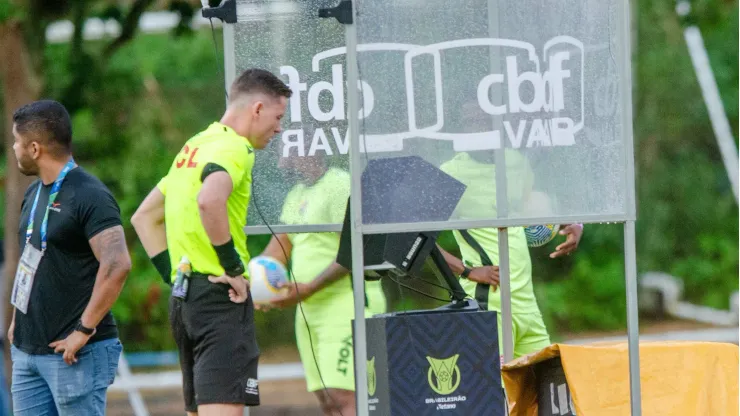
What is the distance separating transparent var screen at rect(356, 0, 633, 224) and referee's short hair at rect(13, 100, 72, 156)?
1665mm

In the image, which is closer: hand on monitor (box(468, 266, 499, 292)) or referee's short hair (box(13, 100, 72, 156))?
referee's short hair (box(13, 100, 72, 156))

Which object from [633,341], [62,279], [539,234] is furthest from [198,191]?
[539,234]

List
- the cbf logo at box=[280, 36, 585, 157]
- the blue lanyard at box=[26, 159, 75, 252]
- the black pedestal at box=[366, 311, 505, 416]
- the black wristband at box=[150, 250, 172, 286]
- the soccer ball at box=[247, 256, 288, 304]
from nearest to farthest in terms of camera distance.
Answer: the cbf logo at box=[280, 36, 585, 157] → the black pedestal at box=[366, 311, 505, 416] → the blue lanyard at box=[26, 159, 75, 252] → the black wristband at box=[150, 250, 172, 286] → the soccer ball at box=[247, 256, 288, 304]

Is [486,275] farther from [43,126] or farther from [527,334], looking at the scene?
[43,126]

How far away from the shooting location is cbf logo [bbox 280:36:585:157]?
15.5 feet

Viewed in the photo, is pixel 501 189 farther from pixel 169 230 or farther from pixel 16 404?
pixel 16 404

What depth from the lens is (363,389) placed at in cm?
460

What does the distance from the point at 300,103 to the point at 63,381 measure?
6.00ft

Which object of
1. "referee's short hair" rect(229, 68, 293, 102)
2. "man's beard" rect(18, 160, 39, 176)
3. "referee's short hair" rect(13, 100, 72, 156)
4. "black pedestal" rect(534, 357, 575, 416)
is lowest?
"black pedestal" rect(534, 357, 575, 416)

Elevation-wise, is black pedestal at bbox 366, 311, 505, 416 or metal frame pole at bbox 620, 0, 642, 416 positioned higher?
metal frame pole at bbox 620, 0, 642, 416

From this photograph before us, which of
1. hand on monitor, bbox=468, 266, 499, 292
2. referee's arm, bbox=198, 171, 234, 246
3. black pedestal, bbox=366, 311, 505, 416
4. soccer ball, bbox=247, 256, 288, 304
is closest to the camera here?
black pedestal, bbox=366, 311, 505, 416

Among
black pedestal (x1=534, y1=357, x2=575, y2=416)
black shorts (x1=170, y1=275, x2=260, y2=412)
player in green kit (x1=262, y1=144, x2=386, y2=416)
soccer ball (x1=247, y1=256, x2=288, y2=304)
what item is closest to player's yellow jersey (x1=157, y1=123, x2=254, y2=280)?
black shorts (x1=170, y1=275, x2=260, y2=412)

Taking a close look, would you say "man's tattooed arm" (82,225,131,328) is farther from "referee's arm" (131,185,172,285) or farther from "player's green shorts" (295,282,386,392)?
"player's green shorts" (295,282,386,392)

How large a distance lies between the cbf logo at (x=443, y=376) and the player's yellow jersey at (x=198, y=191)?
1059mm
